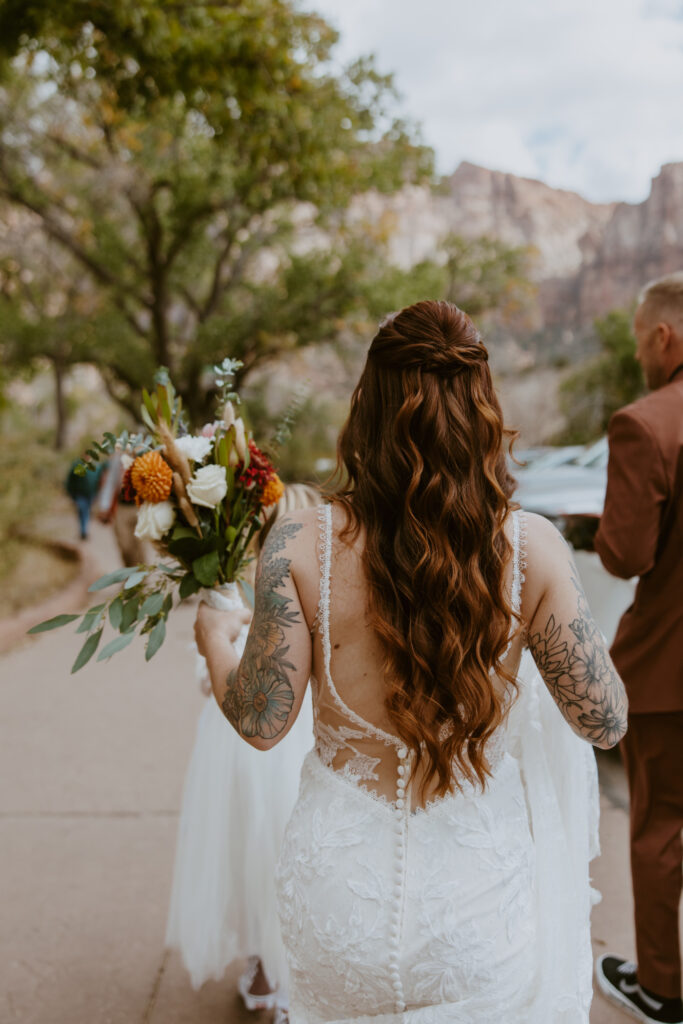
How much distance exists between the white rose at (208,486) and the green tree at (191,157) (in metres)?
4.93

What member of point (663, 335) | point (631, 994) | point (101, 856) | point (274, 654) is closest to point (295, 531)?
point (274, 654)

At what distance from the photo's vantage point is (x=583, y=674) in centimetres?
148

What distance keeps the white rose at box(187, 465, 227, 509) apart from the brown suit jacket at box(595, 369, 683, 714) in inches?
48.3

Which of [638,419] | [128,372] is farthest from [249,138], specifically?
[128,372]

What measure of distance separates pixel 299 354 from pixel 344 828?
49.9ft

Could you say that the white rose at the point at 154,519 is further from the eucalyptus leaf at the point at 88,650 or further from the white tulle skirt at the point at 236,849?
the white tulle skirt at the point at 236,849

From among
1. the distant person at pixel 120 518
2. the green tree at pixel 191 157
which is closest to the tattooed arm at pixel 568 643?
the green tree at pixel 191 157

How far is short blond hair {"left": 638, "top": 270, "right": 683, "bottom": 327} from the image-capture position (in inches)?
98.8

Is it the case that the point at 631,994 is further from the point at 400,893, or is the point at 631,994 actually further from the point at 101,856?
the point at 101,856

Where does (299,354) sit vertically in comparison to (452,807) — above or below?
above

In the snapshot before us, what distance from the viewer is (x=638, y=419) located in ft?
7.64

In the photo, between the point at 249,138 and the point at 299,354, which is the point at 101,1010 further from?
the point at 299,354

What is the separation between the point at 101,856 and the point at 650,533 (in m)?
2.84

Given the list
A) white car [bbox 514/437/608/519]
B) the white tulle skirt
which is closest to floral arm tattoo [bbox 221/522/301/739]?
the white tulle skirt
